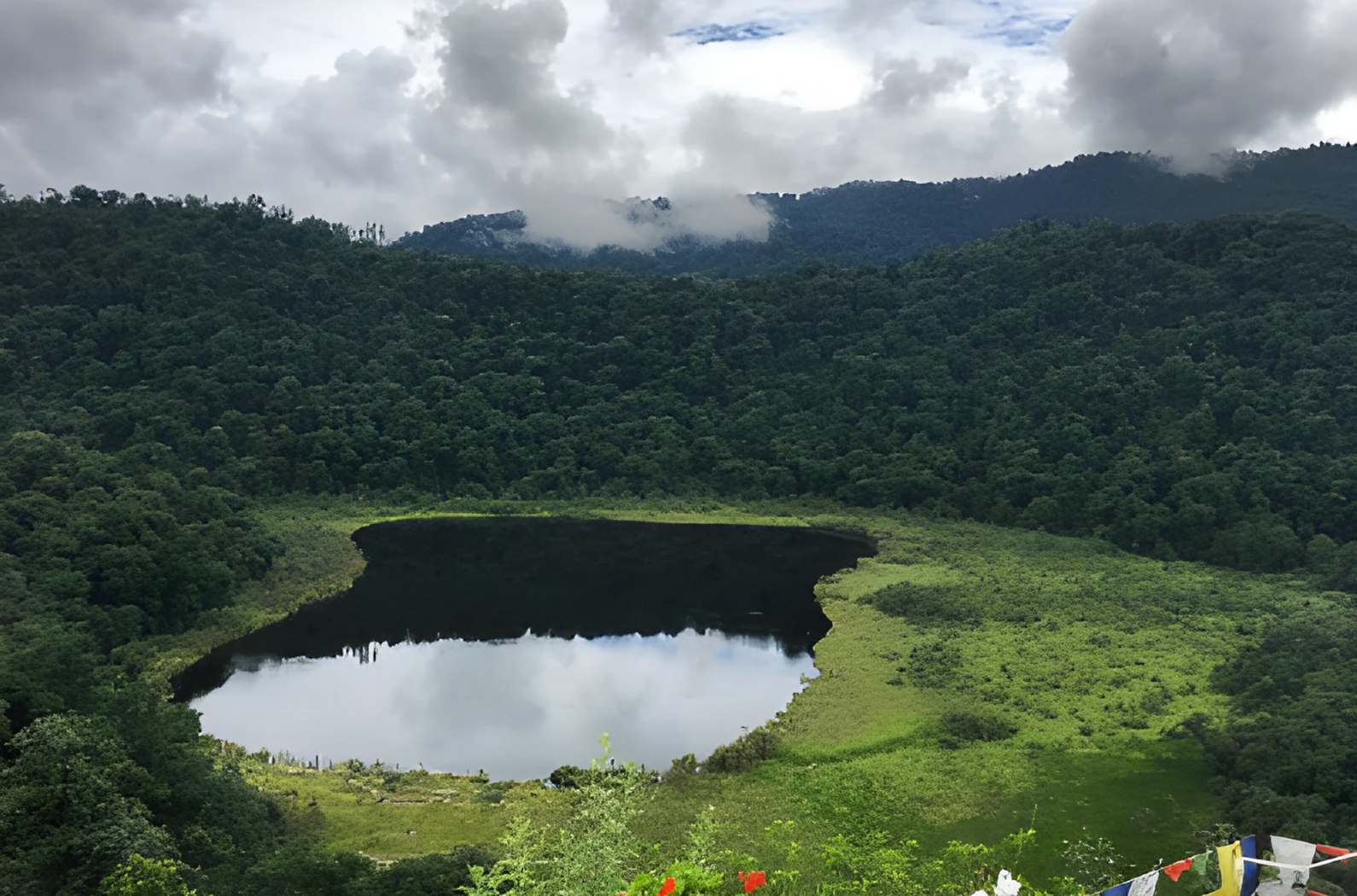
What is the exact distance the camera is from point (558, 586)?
46.2m

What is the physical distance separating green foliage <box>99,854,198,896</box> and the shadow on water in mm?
16159

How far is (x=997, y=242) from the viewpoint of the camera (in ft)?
268

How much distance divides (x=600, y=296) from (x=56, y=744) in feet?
208

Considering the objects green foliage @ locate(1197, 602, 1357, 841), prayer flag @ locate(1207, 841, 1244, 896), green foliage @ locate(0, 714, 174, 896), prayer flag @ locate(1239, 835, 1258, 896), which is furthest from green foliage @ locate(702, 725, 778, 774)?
prayer flag @ locate(1207, 841, 1244, 896)

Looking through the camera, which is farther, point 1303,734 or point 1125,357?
point 1125,357

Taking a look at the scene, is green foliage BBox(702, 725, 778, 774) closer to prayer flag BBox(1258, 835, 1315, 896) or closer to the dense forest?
the dense forest

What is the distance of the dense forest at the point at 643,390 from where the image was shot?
43094 millimetres

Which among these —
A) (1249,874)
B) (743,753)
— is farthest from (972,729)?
(1249,874)

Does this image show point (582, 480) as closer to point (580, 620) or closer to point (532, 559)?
point (532, 559)

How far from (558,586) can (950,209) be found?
9652cm

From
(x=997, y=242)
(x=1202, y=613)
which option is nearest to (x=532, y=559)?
(x=1202, y=613)

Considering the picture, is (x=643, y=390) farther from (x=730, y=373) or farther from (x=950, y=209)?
(x=950, y=209)

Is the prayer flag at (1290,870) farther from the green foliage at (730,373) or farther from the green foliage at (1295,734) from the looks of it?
the green foliage at (730,373)

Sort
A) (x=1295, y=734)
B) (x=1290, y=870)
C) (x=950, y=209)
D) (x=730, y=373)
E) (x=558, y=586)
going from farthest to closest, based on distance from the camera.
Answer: (x=950, y=209)
(x=730, y=373)
(x=558, y=586)
(x=1295, y=734)
(x=1290, y=870)
